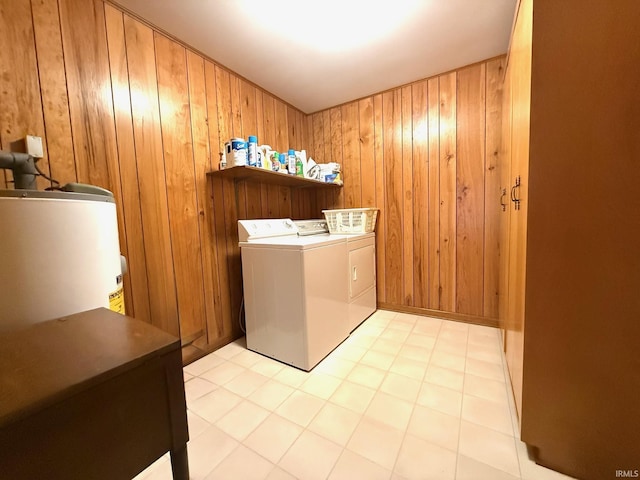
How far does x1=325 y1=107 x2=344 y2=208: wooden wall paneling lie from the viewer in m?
2.62

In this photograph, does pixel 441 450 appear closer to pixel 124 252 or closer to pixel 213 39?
pixel 124 252

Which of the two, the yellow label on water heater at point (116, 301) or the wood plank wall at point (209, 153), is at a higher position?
the wood plank wall at point (209, 153)

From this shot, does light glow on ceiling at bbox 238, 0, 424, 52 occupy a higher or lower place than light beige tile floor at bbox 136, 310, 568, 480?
higher

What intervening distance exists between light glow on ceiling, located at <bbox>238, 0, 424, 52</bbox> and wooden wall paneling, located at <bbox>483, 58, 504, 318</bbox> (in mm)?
919

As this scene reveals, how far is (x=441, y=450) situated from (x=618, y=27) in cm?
156

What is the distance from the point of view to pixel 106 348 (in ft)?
1.67

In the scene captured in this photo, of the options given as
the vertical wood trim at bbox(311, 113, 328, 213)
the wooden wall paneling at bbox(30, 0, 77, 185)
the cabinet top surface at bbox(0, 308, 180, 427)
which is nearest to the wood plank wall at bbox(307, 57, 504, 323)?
the vertical wood trim at bbox(311, 113, 328, 213)

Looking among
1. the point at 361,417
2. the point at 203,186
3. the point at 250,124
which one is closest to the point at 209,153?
the point at 203,186

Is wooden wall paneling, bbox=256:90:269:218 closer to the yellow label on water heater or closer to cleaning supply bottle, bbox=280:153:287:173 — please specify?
cleaning supply bottle, bbox=280:153:287:173

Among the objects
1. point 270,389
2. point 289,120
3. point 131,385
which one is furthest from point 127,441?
point 289,120

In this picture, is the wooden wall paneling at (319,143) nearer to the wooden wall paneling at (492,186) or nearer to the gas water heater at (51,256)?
the wooden wall paneling at (492,186)

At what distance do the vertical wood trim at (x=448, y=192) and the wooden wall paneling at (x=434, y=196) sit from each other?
3cm

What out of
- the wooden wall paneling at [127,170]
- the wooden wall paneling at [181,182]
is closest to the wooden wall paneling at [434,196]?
the wooden wall paneling at [181,182]

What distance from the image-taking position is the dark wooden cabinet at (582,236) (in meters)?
0.78
